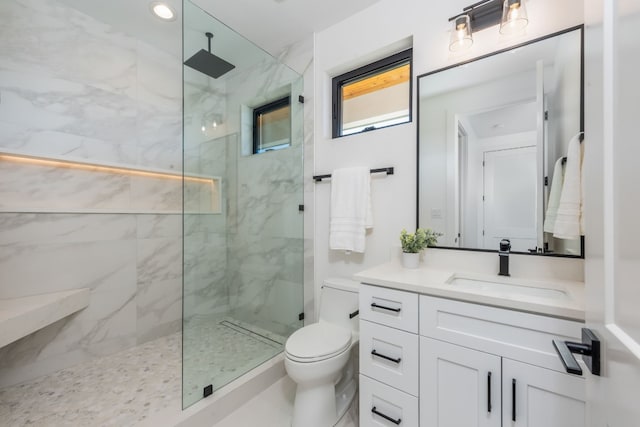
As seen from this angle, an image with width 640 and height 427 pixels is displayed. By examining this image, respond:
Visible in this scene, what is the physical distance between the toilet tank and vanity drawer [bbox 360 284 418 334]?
0.40 m

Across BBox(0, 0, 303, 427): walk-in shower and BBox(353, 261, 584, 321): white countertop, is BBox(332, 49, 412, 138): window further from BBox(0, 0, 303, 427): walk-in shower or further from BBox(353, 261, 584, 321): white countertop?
BBox(353, 261, 584, 321): white countertop

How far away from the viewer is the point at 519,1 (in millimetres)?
1269

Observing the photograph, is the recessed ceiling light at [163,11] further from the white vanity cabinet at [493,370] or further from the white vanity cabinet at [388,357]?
the white vanity cabinet at [493,370]

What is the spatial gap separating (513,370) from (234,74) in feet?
7.86

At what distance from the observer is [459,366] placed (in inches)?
39.6

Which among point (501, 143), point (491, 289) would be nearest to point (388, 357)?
point (491, 289)

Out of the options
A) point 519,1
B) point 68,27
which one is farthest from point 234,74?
point 519,1

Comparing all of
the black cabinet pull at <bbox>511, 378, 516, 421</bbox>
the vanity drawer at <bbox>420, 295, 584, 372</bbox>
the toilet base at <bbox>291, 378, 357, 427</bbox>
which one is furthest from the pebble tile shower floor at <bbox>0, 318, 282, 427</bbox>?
the black cabinet pull at <bbox>511, 378, 516, 421</bbox>

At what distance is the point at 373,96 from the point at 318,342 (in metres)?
1.78

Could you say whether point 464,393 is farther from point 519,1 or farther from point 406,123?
point 519,1

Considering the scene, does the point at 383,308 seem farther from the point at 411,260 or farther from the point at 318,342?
the point at 318,342

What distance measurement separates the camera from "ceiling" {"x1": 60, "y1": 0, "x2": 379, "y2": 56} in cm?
183

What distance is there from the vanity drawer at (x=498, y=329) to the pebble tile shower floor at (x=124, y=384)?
4.48ft

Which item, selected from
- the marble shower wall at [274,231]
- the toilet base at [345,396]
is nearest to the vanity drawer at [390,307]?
the toilet base at [345,396]
